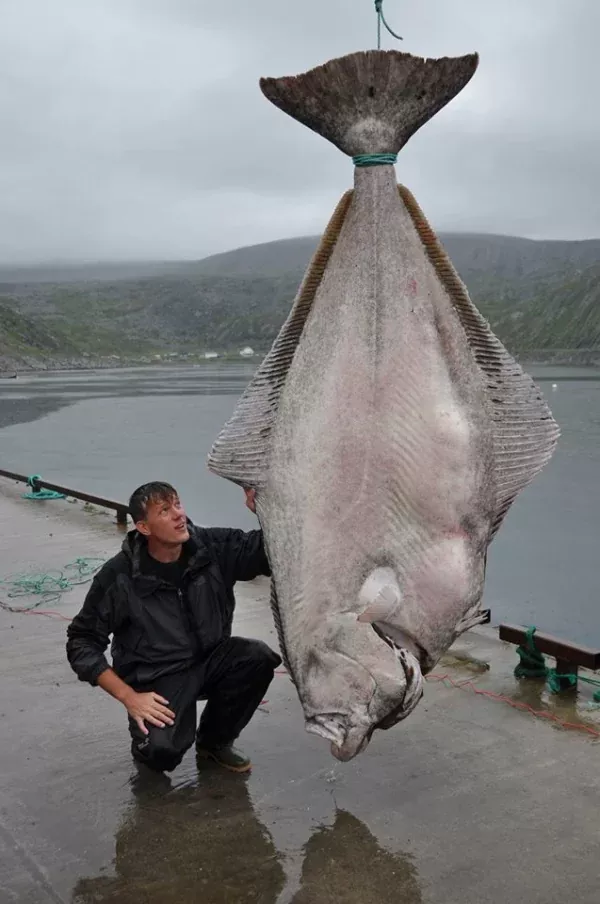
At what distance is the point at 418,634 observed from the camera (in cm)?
305

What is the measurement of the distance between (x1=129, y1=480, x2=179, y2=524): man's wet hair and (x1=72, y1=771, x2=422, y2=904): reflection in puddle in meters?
1.27

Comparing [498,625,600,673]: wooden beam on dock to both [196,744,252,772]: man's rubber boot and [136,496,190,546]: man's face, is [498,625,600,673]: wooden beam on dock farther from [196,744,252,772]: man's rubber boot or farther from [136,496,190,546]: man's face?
[136,496,190,546]: man's face

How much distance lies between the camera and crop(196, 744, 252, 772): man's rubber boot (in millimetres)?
4020

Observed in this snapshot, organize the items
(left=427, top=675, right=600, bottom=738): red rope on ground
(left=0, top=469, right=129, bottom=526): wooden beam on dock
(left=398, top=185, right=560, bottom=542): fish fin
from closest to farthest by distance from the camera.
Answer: (left=398, top=185, right=560, bottom=542): fish fin, (left=427, top=675, right=600, bottom=738): red rope on ground, (left=0, top=469, right=129, bottom=526): wooden beam on dock

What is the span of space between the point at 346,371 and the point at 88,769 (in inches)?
91.4

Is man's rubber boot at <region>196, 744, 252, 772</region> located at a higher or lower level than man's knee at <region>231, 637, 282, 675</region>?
lower

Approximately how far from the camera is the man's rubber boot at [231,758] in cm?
402

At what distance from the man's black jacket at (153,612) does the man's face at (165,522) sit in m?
0.13

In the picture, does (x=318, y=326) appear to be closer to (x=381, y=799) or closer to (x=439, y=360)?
(x=439, y=360)

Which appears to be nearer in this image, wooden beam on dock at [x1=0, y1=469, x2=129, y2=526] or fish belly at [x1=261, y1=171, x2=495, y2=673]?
fish belly at [x1=261, y1=171, x2=495, y2=673]

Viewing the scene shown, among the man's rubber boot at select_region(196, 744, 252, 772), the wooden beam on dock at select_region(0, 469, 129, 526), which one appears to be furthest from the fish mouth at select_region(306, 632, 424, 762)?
the wooden beam on dock at select_region(0, 469, 129, 526)

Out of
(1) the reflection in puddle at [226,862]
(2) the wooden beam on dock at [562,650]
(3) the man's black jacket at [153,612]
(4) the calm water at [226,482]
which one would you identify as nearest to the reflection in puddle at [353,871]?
(1) the reflection in puddle at [226,862]

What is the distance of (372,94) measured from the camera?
3.14 metres

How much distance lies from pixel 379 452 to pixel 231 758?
1797 mm
